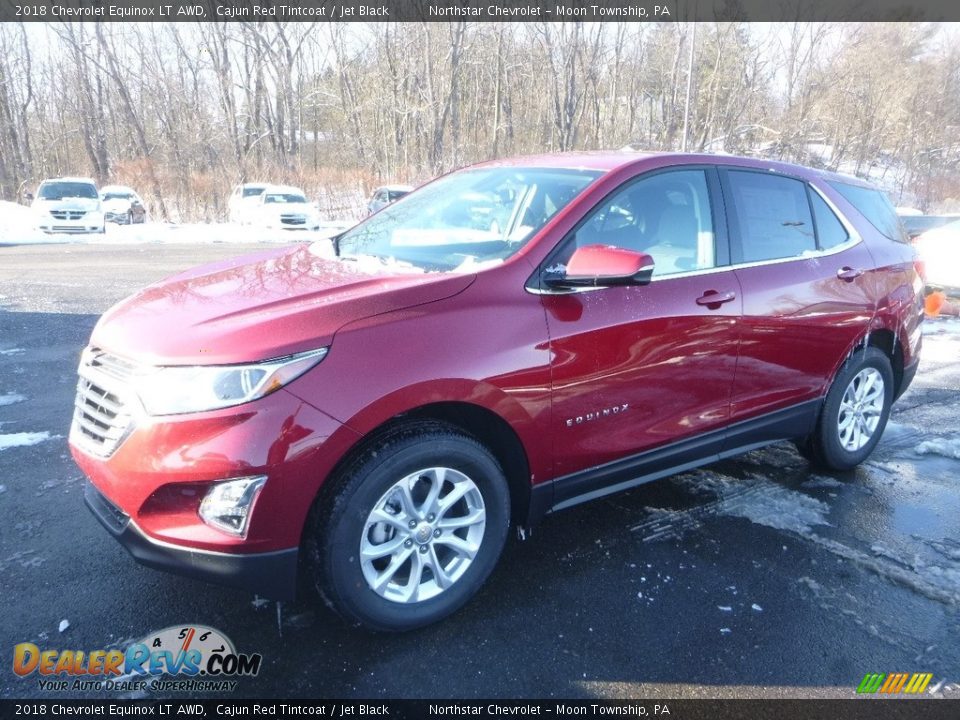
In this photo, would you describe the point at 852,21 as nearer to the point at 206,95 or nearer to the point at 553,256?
the point at 206,95

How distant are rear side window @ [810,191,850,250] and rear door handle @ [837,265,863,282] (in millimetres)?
151

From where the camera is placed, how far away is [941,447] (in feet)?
15.4

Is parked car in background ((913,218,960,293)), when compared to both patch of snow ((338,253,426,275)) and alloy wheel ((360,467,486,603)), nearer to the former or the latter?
patch of snow ((338,253,426,275))

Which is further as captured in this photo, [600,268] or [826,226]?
[826,226]

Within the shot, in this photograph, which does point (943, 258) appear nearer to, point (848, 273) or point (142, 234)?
point (848, 273)

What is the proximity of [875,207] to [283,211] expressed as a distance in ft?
65.9

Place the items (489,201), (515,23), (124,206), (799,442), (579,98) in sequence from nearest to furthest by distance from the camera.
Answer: (489,201) → (799,442) → (124,206) → (515,23) → (579,98)

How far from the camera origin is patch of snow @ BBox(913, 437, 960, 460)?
181 inches

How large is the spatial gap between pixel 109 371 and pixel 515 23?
39020 mm

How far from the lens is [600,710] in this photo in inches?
91.3

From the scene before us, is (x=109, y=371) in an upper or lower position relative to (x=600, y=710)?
upper

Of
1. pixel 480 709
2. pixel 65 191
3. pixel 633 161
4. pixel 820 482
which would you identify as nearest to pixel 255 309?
pixel 480 709

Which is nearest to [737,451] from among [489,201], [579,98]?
[489,201]

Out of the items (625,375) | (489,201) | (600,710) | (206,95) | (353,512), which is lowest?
(600,710)
